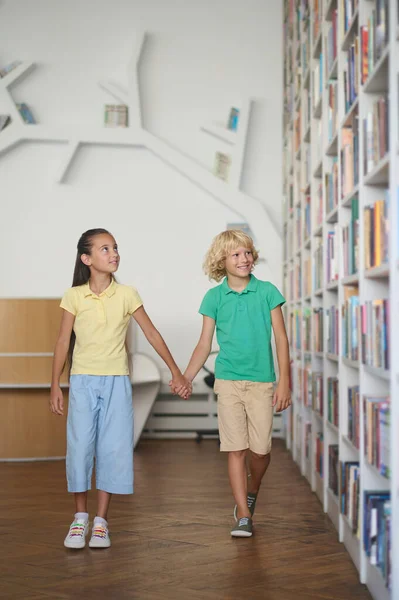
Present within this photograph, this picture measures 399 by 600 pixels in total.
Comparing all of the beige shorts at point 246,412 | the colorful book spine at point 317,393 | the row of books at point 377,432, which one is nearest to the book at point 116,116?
the colorful book spine at point 317,393

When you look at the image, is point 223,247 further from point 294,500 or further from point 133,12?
point 133,12

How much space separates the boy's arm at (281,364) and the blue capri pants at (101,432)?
581mm

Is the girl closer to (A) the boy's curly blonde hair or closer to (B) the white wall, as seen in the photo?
(A) the boy's curly blonde hair

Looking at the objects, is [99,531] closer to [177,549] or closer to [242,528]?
[177,549]

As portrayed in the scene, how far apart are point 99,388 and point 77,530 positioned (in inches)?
20.3

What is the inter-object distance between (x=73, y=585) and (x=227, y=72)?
5.00m

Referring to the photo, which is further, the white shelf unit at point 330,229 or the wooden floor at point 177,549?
the wooden floor at point 177,549

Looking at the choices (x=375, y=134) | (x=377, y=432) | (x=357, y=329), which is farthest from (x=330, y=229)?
(x=377, y=432)

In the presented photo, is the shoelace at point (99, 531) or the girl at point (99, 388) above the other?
the girl at point (99, 388)

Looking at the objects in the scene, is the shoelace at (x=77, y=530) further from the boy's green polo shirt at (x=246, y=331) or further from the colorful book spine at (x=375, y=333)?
the colorful book spine at (x=375, y=333)

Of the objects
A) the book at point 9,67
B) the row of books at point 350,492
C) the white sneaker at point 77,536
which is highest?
the book at point 9,67

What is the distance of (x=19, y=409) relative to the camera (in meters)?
4.83

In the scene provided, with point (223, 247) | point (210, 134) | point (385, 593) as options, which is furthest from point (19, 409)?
point (385, 593)

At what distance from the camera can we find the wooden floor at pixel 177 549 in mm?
2174
